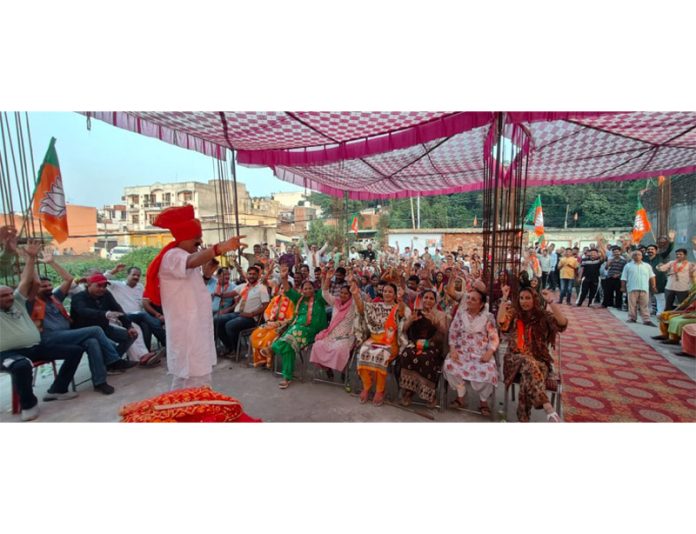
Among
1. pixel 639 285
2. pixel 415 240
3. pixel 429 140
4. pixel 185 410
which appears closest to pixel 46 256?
pixel 185 410

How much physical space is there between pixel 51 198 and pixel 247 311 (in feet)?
7.10

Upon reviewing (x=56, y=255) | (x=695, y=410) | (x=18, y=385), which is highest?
(x=56, y=255)

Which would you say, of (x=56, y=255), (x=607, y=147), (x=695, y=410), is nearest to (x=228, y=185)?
(x=56, y=255)

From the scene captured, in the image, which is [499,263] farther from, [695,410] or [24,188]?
[24,188]

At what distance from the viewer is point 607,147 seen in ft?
13.1

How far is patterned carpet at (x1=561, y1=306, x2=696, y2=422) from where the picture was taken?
2643mm

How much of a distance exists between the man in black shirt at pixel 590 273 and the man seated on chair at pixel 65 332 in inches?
295

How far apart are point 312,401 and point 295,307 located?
4.03ft

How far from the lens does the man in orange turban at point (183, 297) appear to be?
204cm

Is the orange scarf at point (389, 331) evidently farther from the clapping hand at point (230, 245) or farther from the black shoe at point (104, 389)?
the black shoe at point (104, 389)

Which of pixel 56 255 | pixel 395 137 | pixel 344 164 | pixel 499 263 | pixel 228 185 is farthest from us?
pixel 344 164

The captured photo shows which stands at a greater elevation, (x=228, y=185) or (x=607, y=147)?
(x=607, y=147)

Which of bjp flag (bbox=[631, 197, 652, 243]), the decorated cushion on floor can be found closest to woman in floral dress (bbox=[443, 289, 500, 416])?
the decorated cushion on floor

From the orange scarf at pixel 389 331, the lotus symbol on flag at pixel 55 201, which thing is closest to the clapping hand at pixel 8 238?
the lotus symbol on flag at pixel 55 201
